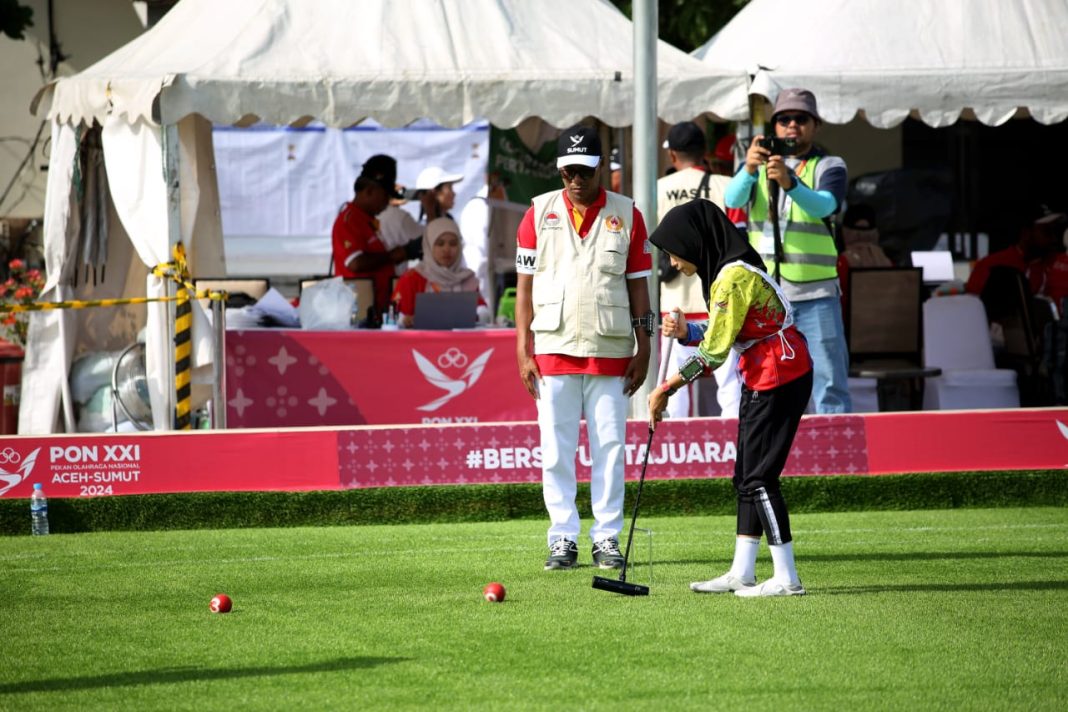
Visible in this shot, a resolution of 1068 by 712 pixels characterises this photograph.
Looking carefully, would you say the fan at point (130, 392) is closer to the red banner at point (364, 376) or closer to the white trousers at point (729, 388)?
the red banner at point (364, 376)

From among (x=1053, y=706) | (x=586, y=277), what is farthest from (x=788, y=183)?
(x=1053, y=706)

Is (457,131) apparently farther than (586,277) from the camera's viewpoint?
Yes

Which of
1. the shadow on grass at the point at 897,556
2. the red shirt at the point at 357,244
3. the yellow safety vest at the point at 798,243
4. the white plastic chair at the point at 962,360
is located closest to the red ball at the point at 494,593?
the shadow on grass at the point at 897,556

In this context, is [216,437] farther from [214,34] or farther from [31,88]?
[31,88]

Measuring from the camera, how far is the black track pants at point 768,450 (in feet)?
21.8

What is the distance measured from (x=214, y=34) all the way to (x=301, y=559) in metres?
5.32

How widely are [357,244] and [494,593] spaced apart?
21.4 feet

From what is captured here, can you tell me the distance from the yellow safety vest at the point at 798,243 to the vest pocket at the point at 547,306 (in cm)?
233

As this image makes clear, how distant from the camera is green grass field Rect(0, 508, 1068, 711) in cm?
513

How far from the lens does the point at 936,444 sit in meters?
9.84

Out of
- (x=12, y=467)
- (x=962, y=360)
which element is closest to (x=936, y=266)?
(x=962, y=360)

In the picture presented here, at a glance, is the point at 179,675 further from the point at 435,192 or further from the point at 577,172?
the point at 435,192

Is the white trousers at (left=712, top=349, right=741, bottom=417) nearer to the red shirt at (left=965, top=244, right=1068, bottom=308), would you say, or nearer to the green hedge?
the green hedge

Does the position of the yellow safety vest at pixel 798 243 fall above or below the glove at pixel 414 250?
below
